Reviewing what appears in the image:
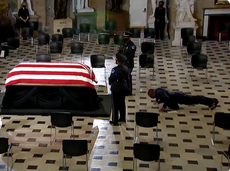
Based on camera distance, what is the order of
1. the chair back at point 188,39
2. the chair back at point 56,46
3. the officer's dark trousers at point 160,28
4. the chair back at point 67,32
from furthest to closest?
1. the officer's dark trousers at point 160,28
2. the chair back at point 67,32
3. the chair back at point 188,39
4. the chair back at point 56,46

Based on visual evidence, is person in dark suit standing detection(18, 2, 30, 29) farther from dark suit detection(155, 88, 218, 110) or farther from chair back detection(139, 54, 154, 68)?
dark suit detection(155, 88, 218, 110)

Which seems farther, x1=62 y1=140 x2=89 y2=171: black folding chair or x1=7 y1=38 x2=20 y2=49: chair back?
x1=7 y1=38 x2=20 y2=49: chair back

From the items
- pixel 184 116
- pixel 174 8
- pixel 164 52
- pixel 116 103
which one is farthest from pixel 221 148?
pixel 174 8

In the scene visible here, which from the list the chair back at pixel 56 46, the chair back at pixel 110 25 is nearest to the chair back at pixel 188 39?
the chair back at pixel 110 25

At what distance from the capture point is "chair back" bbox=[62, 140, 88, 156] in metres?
7.52

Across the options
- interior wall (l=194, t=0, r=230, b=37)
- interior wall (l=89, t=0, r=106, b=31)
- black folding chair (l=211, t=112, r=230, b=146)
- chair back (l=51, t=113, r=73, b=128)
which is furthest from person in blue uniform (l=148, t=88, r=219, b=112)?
interior wall (l=89, t=0, r=106, b=31)

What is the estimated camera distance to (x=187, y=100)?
413 inches

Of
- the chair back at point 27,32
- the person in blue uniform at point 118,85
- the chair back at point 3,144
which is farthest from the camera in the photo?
the chair back at point 27,32

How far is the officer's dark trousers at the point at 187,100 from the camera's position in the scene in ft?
34.4

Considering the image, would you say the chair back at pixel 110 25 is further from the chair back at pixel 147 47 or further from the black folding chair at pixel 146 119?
the black folding chair at pixel 146 119

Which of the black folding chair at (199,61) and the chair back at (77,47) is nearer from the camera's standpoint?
the black folding chair at (199,61)

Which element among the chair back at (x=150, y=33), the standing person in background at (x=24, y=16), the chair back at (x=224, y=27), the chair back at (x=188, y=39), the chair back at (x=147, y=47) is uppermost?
the standing person in background at (x=24, y=16)

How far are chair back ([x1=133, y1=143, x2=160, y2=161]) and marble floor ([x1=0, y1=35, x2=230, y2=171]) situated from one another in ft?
2.65

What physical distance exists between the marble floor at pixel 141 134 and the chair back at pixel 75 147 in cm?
63
